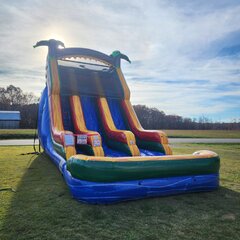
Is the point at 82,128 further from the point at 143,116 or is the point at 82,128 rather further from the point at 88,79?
the point at 143,116

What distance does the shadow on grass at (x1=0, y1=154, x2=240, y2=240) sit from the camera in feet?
8.25

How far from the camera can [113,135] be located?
5.46 m

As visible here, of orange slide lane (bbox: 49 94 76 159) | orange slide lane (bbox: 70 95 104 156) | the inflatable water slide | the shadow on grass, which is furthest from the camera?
orange slide lane (bbox: 70 95 104 156)

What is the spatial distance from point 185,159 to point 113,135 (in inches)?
79.5

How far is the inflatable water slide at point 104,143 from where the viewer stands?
3.44 m

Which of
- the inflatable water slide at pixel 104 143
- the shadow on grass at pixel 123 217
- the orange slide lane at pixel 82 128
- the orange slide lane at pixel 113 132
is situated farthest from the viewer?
the orange slide lane at pixel 113 132

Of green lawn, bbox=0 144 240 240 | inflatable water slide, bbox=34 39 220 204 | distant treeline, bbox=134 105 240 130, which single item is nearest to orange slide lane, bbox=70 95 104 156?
inflatable water slide, bbox=34 39 220 204

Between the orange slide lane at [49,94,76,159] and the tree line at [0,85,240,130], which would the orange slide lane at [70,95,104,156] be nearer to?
the orange slide lane at [49,94,76,159]

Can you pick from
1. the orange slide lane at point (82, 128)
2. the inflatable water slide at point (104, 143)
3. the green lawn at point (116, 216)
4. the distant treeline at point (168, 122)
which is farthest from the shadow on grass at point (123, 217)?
the distant treeline at point (168, 122)

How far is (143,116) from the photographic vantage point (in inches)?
1858

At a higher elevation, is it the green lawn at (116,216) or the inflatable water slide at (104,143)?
the inflatable water slide at (104,143)

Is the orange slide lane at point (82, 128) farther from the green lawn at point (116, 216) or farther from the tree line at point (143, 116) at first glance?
the tree line at point (143, 116)

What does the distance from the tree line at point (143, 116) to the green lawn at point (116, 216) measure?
35.4 metres

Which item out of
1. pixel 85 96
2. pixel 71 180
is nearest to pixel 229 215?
pixel 71 180
